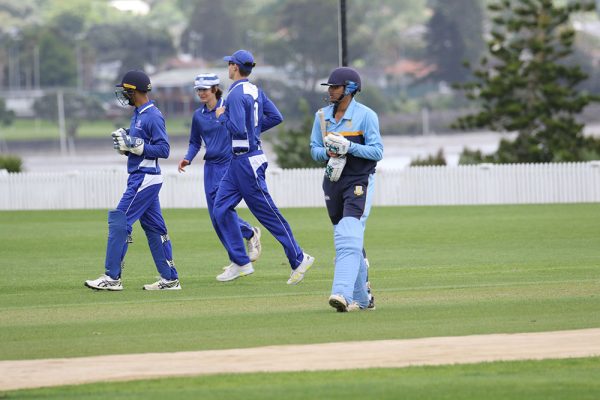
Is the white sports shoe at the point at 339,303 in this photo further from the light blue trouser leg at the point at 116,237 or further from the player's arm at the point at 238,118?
the player's arm at the point at 238,118

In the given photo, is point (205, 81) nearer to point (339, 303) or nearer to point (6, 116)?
point (339, 303)

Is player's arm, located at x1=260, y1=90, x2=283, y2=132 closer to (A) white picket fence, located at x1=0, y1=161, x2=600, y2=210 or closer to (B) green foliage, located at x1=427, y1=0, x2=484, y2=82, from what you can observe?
(A) white picket fence, located at x1=0, y1=161, x2=600, y2=210

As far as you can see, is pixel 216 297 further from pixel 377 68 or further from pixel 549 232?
pixel 377 68

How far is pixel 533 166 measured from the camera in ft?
104

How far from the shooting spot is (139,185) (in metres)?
14.4

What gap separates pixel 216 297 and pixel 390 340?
3587 millimetres

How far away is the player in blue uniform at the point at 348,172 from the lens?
39.3 feet

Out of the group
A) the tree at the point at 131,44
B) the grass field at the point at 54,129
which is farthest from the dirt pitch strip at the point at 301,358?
the tree at the point at 131,44

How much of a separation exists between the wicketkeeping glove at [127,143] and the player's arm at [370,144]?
9.42 feet

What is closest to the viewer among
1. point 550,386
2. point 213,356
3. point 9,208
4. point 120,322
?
point 550,386

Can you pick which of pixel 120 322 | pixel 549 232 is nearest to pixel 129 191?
pixel 120 322

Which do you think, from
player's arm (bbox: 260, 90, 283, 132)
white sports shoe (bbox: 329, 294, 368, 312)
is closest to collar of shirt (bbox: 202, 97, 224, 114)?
player's arm (bbox: 260, 90, 283, 132)

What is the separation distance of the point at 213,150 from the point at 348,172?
16.3 ft

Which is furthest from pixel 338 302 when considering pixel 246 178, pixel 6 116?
pixel 6 116
